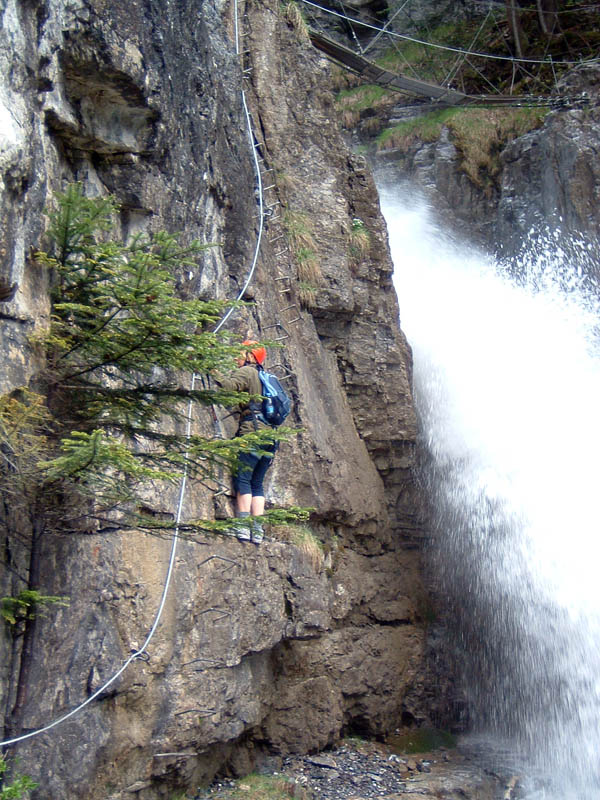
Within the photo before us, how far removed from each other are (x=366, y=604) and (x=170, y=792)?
3526 millimetres

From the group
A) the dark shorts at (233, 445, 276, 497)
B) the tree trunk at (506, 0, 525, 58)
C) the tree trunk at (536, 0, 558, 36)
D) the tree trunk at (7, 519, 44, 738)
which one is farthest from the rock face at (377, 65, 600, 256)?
the tree trunk at (7, 519, 44, 738)

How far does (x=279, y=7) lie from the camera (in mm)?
11125

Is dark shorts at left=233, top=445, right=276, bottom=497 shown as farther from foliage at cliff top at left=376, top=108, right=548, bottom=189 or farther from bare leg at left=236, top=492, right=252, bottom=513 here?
foliage at cliff top at left=376, top=108, right=548, bottom=189

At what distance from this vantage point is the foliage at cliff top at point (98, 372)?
16.0ft

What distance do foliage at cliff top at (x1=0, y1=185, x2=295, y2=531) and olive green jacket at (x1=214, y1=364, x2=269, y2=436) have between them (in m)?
1.36

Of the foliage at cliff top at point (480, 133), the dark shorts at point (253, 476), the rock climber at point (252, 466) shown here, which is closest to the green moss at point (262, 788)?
the rock climber at point (252, 466)

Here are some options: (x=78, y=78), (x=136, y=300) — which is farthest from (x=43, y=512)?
(x=78, y=78)

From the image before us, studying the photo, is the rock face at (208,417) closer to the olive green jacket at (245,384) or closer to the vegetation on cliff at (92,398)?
the vegetation on cliff at (92,398)

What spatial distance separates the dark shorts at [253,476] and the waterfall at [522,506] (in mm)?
3815

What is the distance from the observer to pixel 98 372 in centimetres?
610

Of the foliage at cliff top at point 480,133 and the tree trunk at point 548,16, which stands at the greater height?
the tree trunk at point 548,16

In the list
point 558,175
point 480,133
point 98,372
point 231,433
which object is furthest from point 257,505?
point 480,133

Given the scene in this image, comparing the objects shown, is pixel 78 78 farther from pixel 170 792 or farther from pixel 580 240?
pixel 580 240

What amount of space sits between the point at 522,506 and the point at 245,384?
466 centimetres
